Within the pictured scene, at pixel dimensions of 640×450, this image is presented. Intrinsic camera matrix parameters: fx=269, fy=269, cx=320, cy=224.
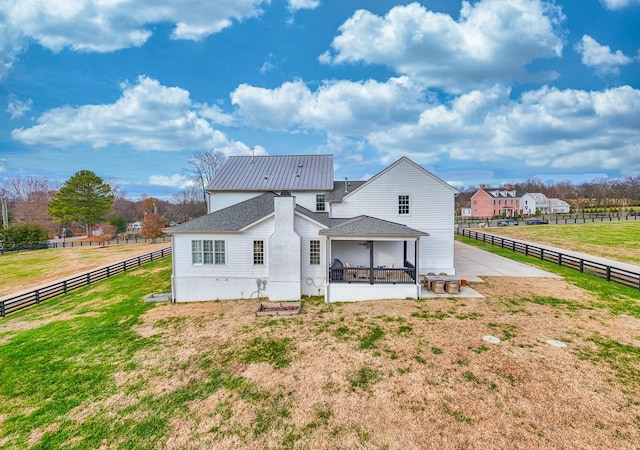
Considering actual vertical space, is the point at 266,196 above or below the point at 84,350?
above

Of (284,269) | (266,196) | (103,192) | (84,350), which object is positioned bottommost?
(84,350)

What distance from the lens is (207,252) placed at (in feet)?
47.1

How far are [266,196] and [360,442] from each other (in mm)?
15796

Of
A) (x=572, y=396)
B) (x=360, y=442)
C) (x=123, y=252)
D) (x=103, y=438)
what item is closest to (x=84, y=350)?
(x=103, y=438)

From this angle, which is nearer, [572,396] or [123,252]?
[572,396]

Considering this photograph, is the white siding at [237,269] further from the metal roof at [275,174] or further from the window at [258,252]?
the metal roof at [275,174]

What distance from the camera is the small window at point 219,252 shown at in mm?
14301

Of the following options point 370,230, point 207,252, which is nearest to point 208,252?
point 207,252

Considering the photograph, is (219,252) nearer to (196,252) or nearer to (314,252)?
(196,252)

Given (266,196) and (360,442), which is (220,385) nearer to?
(360,442)

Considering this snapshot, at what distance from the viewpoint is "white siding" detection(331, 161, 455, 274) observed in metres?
16.2

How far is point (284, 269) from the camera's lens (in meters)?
13.5

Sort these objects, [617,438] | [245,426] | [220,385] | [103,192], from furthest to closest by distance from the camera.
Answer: [103,192], [220,385], [245,426], [617,438]

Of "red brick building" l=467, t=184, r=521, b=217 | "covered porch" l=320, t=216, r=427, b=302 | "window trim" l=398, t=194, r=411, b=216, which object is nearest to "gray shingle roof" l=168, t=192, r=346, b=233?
"covered porch" l=320, t=216, r=427, b=302
